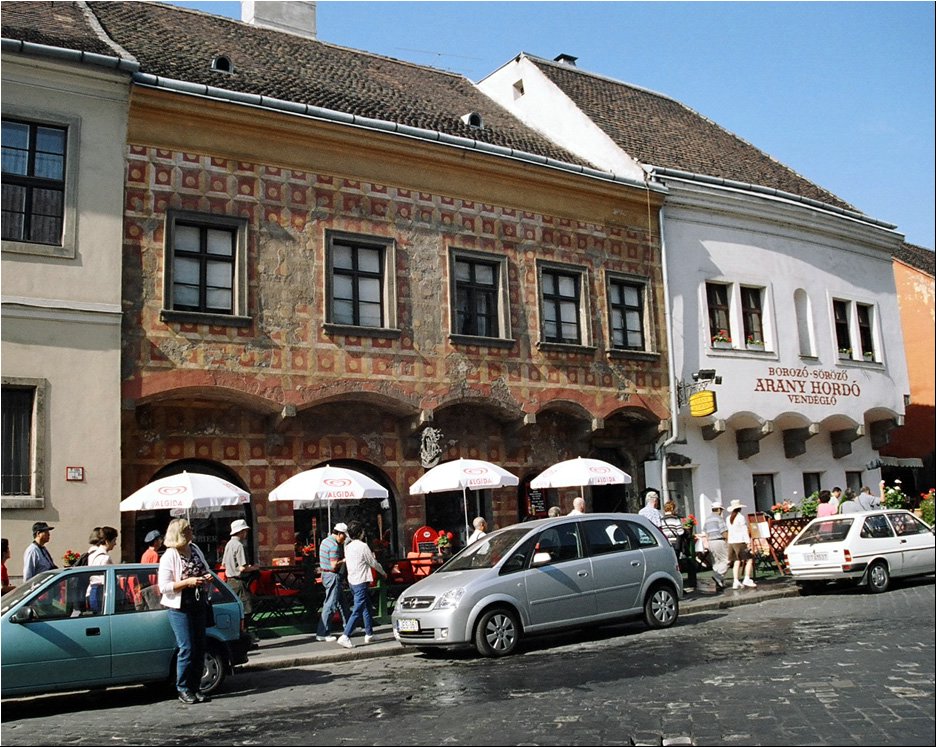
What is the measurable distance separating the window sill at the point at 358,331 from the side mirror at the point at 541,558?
730 cm

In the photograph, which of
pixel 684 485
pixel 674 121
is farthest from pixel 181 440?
pixel 674 121

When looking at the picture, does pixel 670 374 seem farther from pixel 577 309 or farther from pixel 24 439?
Result: pixel 24 439

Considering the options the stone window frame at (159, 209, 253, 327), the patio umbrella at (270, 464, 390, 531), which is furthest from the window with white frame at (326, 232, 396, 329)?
the patio umbrella at (270, 464, 390, 531)

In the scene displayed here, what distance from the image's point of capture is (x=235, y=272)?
61.4 feet

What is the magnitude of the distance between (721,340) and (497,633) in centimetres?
1414

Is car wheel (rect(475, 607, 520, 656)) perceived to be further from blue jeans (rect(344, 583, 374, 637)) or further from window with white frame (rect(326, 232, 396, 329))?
window with white frame (rect(326, 232, 396, 329))

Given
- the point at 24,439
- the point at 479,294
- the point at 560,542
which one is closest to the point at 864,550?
the point at 560,542

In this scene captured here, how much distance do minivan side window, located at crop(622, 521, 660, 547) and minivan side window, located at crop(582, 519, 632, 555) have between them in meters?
0.10

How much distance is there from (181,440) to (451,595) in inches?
282

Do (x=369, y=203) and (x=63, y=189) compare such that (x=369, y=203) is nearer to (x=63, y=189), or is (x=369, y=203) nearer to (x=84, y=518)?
(x=63, y=189)

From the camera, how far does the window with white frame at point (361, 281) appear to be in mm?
19844

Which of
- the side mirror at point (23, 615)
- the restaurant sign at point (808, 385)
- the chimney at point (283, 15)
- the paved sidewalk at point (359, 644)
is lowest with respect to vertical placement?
the paved sidewalk at point (359, 644)

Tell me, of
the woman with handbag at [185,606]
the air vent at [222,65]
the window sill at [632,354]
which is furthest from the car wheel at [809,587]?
the air vent at [222,65]

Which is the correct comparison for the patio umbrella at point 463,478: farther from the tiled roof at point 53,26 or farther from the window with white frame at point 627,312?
the tiled roof at point 53,26
